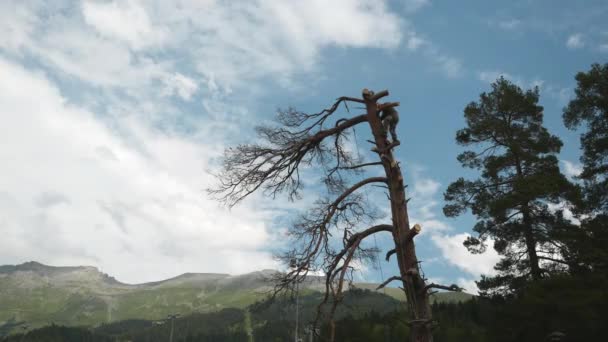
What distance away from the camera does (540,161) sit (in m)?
Result: 21.1

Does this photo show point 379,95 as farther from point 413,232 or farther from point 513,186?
point 513,186

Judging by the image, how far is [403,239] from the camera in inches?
210

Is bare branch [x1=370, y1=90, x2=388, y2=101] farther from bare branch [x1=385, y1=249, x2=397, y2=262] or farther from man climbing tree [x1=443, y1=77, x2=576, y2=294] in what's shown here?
man climbing tree [x1=443, y1=77, x2=576, y2=294]

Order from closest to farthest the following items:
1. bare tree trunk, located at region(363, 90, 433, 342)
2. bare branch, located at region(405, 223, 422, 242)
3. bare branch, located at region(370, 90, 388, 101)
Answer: bare tree trunk, located at region(363, 90, 433, 342) < bare branch, located at region(405, 223, 422, 242) < bare branch, located at region(370, 90, 388, 101)

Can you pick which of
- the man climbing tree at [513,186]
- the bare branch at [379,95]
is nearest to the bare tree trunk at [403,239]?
the bare branch at [379,95]

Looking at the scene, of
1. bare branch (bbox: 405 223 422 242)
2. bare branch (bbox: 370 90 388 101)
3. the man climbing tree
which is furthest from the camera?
the man climbing tree

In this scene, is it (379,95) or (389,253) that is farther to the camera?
(379,95)

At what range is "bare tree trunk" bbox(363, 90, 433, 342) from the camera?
4.97 m

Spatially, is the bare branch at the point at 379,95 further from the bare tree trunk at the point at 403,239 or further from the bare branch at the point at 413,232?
the bare branch at the point at 413,232

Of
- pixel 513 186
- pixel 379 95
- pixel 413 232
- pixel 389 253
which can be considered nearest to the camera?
pixel 413 232

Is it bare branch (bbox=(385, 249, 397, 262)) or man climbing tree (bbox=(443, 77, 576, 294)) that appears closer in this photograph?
bare branch (bbox=(385, 249, 397, 262))

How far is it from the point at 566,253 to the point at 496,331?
10.6 m

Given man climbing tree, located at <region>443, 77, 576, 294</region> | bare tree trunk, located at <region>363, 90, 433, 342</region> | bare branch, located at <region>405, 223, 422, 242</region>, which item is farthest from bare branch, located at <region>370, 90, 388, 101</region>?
man climbing tree, located at <region>443, 77, 576, 294</region>

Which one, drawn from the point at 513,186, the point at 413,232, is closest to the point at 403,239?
the point at 413,232
